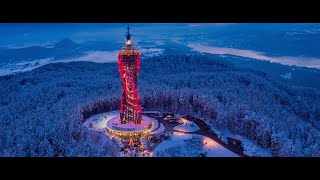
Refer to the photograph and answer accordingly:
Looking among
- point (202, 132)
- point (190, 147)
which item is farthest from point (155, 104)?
point (190, 147)

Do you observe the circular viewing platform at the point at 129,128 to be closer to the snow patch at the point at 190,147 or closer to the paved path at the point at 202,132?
the paved path at the point at 202,132

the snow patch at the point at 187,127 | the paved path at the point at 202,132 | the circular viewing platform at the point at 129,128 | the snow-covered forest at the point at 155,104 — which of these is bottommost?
the paved path at the point at 202,132

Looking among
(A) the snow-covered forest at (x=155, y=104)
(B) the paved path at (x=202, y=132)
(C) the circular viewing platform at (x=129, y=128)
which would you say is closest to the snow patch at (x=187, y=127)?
(B) the paved path at (x=202, y=132)

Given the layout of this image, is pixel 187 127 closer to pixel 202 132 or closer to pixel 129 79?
pixel 202 132

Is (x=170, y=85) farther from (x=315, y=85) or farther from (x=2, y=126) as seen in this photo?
(x=2, y=126)

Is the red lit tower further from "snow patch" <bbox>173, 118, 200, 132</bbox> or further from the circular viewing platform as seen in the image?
"snow patch" <bbox>173, 118, 200, 132</bbox>

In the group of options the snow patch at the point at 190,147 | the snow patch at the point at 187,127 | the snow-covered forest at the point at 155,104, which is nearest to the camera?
the snow-covered forest at the point at 155,104
